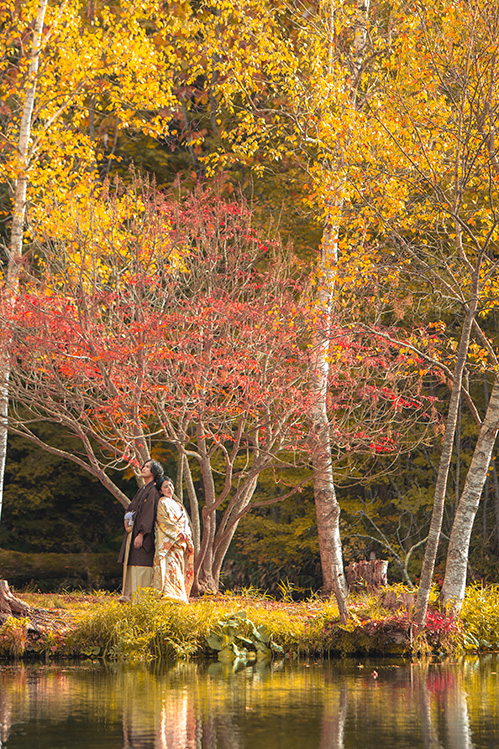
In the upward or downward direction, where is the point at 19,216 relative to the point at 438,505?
upward

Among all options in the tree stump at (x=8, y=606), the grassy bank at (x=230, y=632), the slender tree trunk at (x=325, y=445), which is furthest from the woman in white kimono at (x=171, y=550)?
the slender tree trunk at (x=325, y=445)

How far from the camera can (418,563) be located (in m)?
17.2

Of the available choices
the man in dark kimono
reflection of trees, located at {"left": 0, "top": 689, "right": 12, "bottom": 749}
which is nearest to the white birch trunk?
the man in dark kimono

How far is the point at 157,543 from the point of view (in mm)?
11930

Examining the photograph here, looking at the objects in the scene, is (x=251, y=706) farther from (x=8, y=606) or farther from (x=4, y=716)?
(x=8, y=606)

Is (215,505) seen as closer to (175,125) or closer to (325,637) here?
(325,637)

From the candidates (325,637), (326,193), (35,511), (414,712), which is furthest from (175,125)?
(414,712)

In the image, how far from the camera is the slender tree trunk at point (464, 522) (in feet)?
38.1

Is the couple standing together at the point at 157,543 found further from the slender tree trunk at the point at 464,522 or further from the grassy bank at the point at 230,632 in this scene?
the slender tree trunk at the point at 464,522

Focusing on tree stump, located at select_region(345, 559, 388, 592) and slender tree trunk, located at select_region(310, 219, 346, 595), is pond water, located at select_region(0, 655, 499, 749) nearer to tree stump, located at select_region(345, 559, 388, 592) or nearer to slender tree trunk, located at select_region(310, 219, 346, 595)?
tree stump, located at select_region(345, 559, 388, 592)

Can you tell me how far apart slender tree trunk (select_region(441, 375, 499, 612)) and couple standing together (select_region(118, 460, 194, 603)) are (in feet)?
9.87

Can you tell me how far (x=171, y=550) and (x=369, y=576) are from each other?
2.76 metres

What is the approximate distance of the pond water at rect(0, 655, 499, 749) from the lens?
597 cm

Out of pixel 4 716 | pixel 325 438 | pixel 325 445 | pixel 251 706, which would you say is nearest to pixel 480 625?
pixel 325 445
